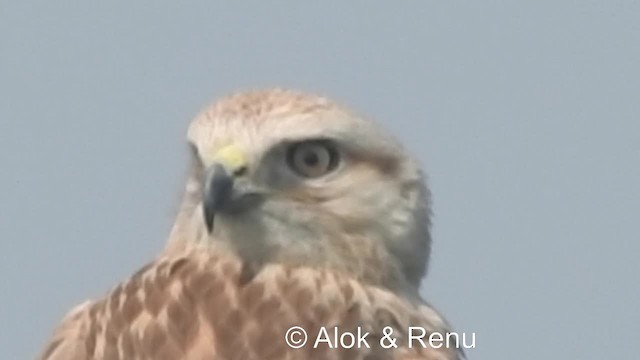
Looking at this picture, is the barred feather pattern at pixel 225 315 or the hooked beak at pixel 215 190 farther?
the hooked beak at pixel 215 190

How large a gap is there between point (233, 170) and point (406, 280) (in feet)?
2.95

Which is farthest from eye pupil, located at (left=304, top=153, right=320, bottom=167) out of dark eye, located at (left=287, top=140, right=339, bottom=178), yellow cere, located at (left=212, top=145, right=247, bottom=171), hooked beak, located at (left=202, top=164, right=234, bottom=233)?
hooked beak, located at (left=202, top=164, right=234, bottom=233)

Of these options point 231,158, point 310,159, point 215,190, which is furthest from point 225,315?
point 310,159

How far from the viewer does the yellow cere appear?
1942cm

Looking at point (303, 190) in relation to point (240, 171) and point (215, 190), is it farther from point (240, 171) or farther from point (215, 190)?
point (215, 190)

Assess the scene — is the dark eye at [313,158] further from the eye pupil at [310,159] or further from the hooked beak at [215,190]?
the hooked beak at [215,190]

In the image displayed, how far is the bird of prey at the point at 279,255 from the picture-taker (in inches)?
759

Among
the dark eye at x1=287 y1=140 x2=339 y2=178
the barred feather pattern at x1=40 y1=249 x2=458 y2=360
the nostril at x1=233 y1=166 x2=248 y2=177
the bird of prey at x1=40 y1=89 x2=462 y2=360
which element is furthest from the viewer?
the dark eye at x1=287 y1=140 x2=339 y2=178

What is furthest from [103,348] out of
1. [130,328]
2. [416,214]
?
[416,214]

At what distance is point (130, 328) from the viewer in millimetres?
19312

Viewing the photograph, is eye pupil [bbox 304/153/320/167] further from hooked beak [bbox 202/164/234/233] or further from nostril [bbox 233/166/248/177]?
hooked beak [bbox 202/164/234/233]

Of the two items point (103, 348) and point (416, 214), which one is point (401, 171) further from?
point (103, 348)

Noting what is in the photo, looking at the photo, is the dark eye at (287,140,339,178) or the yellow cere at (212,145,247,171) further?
the dark eye at (287,140,339,178)

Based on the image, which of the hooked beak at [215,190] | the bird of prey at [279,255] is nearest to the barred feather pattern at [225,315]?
the bird of prey at [279,255]
